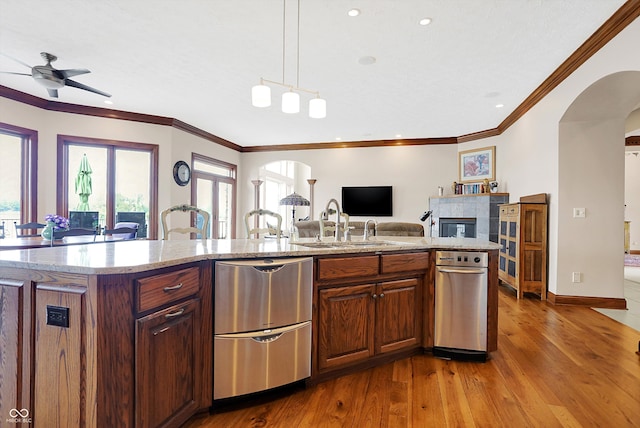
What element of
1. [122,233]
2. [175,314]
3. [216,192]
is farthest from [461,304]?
[216,192]

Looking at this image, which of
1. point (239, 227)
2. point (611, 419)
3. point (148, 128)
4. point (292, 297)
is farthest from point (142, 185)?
point (611, 419)

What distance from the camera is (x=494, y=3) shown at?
8.43 feet

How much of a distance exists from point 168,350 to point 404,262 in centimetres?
158

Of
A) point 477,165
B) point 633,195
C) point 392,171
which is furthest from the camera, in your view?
point 633,195

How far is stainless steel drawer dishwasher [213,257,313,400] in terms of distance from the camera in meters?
1.72

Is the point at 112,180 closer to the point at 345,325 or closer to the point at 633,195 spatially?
the point at 345,325

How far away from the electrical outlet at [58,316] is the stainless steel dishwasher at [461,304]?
221 centimetres

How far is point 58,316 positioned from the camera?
124cm

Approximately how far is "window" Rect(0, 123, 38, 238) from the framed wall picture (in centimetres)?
765

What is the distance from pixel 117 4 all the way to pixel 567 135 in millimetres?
4845

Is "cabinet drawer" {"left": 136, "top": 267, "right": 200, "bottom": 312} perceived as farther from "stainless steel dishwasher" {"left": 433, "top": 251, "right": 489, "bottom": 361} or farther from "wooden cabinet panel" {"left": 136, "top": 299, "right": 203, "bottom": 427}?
"stainless steel dishwasher" {"left": 433, "top": 251, "right": 489, "bottom": 361}

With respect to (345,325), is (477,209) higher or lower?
higher

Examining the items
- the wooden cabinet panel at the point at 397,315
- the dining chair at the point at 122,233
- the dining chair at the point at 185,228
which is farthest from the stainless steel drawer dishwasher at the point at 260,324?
the dining chair at the point at 122,233

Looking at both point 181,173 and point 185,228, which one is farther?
point 181,173
